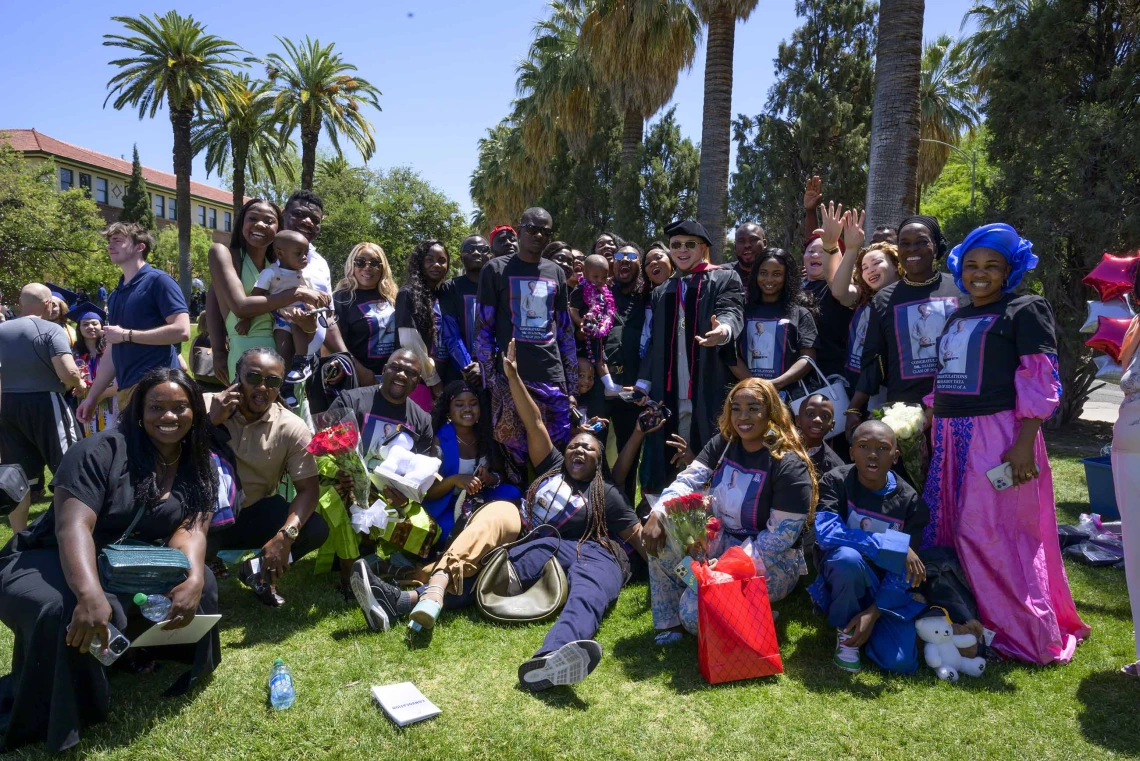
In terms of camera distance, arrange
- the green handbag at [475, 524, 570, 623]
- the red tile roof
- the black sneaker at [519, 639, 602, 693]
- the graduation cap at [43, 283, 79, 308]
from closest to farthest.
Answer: the black sneaker at [519, 639, 602, 693] < the green handbag at [475, 524, 570, 623] < the graduation cap at [43, 283, 79, 308] < the red tile roof

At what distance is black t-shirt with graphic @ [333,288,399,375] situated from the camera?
5.78 metres

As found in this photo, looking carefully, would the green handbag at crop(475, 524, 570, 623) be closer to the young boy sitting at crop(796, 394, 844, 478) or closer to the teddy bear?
the young boy sitting at crop(796, 394, 844, 478)

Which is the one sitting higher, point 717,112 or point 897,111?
point 717,112

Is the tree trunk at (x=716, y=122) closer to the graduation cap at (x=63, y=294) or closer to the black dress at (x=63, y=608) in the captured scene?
the graduation cap at (x=63, y=294)

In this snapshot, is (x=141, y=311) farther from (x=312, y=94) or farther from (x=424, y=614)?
(x=312, y=94)

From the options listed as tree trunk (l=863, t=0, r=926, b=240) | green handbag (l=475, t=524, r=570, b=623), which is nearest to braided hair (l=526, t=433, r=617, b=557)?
green handbag (l=475, t=524, r=570, b=623)

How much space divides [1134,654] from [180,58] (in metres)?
30.0

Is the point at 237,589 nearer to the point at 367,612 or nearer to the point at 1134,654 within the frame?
the point at 367,612

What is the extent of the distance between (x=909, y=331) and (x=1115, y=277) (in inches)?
44.1

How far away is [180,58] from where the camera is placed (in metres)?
25.5

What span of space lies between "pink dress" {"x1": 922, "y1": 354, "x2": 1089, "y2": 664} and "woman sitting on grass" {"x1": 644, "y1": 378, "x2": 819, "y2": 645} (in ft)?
2.74

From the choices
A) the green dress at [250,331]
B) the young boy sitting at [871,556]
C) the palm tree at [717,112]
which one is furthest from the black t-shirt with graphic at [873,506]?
the palm tree at [717,112]

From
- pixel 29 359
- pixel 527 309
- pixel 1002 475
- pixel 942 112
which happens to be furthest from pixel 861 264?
pixel 942 112

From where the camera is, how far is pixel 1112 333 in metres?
4.04
